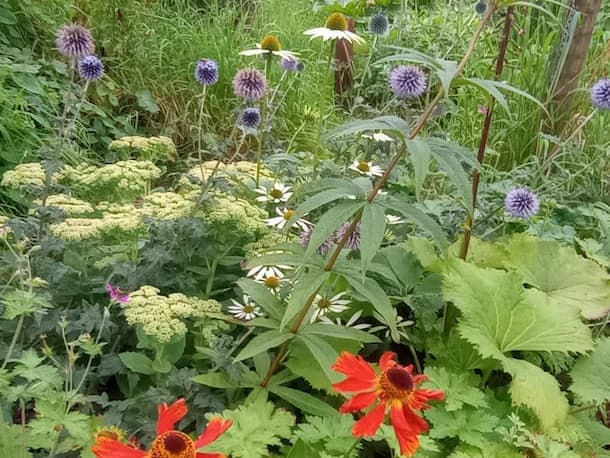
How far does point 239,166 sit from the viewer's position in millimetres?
2113

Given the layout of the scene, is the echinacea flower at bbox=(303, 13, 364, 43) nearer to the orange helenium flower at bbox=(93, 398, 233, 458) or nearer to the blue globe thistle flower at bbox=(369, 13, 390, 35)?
the blue globe thistle flower at bbox=(369, 13, 390, 35)

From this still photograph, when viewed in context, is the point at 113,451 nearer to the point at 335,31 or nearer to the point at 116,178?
the point at 116,178

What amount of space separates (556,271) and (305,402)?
0.81 m

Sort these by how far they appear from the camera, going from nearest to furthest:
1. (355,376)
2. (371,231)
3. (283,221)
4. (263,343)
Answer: (355,376) < (371,231) < (263,343) < (283,221)

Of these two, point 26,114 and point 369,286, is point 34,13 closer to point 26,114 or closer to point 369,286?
point 26,114

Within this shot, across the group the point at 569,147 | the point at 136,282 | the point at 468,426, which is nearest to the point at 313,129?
the point at 569,147

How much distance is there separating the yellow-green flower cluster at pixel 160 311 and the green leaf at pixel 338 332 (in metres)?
0.23

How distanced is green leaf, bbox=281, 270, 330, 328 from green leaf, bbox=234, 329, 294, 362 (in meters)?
0.09

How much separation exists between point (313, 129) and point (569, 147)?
1.31m

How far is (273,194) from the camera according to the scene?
1.99 m

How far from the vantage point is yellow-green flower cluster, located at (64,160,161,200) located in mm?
1786

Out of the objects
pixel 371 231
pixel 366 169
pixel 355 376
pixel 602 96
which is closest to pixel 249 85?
pixel 366 169

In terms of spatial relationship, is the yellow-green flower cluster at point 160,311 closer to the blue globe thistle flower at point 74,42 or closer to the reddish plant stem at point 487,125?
the reddish plant stem at point 487,125

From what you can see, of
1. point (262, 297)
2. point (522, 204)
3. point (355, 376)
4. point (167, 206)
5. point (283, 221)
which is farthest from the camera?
point (522, 204)
